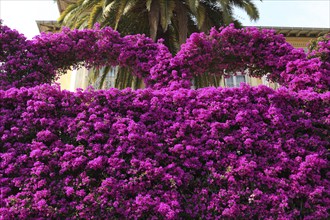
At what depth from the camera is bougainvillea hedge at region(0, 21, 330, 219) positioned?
556 centimetres

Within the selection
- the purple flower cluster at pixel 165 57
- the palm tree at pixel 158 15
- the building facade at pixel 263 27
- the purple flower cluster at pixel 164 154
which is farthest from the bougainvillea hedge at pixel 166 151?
the building facade at pixel 263 27

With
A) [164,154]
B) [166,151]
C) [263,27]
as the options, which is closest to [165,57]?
[166,151]

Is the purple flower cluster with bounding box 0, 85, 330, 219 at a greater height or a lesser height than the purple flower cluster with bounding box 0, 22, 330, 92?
lesser

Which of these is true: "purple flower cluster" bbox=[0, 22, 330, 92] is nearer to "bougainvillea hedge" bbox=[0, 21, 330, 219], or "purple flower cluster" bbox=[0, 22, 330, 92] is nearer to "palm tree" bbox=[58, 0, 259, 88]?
"bougainvillea hedge" bbox=[0, 21, 330, 219]

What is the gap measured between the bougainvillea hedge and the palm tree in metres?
5.30

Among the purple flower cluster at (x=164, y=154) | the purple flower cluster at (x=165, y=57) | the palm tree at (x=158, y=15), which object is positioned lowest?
the purple flower cluster at (x=164, y=154)

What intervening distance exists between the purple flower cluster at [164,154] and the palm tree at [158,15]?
5922 mm

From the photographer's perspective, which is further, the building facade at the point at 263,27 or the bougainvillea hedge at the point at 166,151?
the building facade at the point at 263,27

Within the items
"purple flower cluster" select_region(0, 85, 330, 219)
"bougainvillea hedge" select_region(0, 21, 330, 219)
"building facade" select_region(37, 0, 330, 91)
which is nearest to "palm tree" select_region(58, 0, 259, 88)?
"building facade" select_region(37, 0, 330, 91)

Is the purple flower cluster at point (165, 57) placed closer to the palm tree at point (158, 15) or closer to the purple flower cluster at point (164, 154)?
the purple flower cluster at point (164, 154)

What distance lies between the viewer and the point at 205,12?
13047 millimetres

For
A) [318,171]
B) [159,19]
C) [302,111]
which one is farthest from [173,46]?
[318,171]

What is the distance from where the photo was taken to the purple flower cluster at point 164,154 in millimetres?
5555

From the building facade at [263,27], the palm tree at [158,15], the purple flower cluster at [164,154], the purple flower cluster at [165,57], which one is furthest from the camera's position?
the building facade at [263,27]
